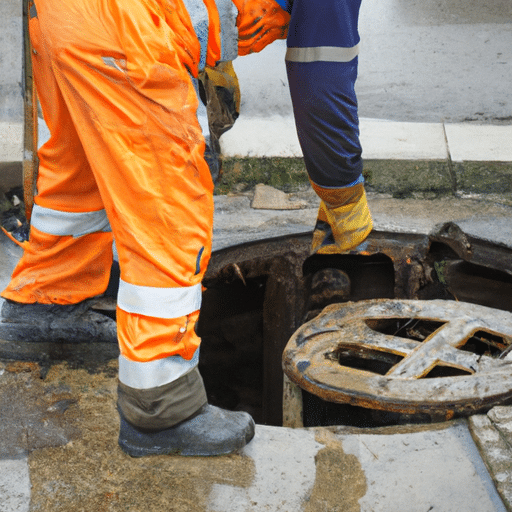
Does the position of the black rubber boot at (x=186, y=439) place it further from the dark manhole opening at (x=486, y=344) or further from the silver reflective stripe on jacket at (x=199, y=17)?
the dark manhole opening at (x=486, y=344)

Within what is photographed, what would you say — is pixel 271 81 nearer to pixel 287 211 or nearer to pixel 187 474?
pixel 287 211

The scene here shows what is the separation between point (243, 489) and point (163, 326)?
416 millimetres

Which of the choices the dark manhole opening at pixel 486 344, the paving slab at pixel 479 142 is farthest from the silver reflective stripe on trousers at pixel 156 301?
the paving slab at pixel 479 142

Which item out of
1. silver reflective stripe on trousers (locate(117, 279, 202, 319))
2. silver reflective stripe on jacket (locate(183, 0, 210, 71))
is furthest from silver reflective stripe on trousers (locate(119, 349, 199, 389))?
silver reflective stripe on jacket (locate(183, 0, 210, 71))

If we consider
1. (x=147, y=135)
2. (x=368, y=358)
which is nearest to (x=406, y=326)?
(x=368, y=358)

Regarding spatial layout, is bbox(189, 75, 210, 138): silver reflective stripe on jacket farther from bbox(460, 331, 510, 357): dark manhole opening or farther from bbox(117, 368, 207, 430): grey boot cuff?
bbox(460, 331, 510, 357): dark manhole opening

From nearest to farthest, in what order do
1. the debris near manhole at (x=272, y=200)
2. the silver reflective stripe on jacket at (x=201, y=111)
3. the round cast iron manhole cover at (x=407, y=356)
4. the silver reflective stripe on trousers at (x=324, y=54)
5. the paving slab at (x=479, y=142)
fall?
1. the silver reflective stripe on jacket at (x=201, y=111)
2. the silver reflective stripe on trousers at (x=324, y=54)
3. the round cast iron manhole cover at (x=407, y=356)
4. the debris near manhole at (x=272, y=200)
5. the paving slab at (x=479, y=142)

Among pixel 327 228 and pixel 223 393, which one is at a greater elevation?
pixel 327 228

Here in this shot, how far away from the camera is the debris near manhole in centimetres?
299

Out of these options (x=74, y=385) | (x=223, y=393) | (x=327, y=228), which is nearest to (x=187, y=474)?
(x=74, y=385)

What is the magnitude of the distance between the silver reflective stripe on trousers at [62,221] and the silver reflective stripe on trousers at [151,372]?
582 mm

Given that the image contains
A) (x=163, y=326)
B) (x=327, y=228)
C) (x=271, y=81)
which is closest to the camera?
(x=163, y=326)

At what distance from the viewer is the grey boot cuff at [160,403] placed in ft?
4.62

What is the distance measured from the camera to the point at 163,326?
1.34 meters
